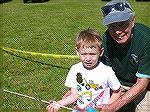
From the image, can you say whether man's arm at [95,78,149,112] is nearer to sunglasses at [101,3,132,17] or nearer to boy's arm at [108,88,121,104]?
boy's arm at [108,88,121,104]

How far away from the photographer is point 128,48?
461cm

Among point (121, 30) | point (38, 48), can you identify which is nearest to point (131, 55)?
point (121, 30)

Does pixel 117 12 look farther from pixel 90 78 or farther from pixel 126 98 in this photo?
pixel 126 98

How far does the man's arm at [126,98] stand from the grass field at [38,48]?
2.74m

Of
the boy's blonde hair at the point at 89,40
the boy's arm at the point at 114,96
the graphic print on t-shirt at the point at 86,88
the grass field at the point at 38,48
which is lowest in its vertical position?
the grass field at the point at 38,48

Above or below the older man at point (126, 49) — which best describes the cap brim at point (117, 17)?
above

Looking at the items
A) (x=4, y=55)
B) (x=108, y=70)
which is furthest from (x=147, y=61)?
(x=4, y=55)

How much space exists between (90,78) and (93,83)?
67 mm

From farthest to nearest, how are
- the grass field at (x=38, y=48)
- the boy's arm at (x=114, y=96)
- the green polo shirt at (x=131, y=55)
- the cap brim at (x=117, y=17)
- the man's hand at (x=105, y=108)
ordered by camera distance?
the grass field at (x=38, y=48) → the green polo shirt at (x=131, y=55) → the boy's arm at (x=114, y=96) → the cap brim at (x=117, y=17) → the man's hand at (x=105, y=108)

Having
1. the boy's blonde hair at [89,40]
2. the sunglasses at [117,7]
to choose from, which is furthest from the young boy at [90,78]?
the sunglasses at [117,7]

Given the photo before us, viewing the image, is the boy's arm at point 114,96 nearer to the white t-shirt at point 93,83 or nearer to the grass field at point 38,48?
the white t-shirt at point 93,83

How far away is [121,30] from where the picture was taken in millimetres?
4277

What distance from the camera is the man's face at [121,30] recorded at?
4289 millimetres

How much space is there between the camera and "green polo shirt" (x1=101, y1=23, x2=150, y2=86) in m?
4.53
